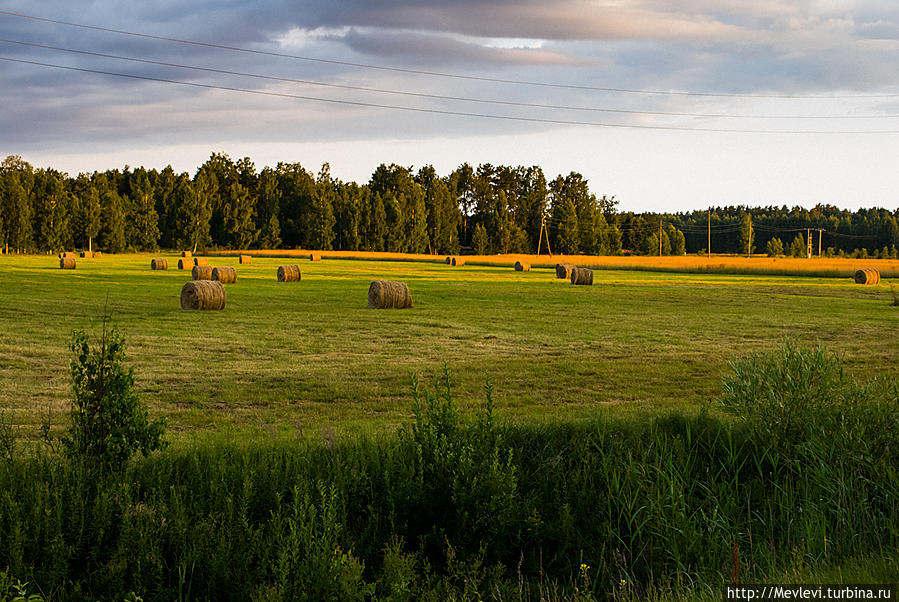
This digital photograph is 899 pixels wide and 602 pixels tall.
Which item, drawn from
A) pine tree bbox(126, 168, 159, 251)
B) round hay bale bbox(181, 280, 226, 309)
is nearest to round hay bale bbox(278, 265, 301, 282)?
round hay bale bbox(181, 280, 226, 309)

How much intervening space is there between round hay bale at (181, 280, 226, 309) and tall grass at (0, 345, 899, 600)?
54.2 ft

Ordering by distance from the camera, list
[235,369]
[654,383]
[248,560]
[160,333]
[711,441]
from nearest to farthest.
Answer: [248,560] < [711,441] < [654,383] < [235,369] < [160,333]

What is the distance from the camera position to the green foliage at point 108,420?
6.61 meters

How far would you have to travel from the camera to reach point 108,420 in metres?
6.68

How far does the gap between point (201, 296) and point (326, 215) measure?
80.2 metres

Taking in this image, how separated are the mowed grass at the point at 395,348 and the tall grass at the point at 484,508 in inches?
57.4

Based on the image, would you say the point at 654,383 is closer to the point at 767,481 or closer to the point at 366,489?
the point at 767,481

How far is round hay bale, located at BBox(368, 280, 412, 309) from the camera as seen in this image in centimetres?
2436

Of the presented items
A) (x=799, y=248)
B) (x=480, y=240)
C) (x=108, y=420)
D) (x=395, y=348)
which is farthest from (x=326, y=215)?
(x=108, y=420)

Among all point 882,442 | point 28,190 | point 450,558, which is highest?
point 28,190

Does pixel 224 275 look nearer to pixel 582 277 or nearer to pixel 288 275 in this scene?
pixel 288 275

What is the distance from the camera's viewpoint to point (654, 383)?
12031mm

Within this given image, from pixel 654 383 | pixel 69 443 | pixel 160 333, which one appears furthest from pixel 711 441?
pixel 160 333

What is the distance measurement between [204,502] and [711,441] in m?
4.92
